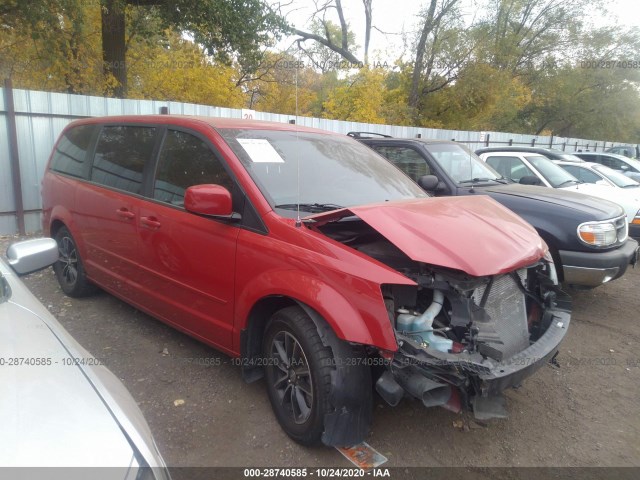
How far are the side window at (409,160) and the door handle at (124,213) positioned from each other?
130 inches

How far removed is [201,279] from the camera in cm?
312

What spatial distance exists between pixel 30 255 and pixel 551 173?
24.9 feet

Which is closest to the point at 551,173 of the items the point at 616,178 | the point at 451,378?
the point at 616,178

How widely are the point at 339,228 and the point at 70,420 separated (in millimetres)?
1752

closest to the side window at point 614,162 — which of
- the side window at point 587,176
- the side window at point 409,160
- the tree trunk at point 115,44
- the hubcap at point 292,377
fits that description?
the side window at point 587,176

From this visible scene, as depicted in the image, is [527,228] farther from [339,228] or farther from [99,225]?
[99,225]

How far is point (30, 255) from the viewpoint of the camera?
224 cm

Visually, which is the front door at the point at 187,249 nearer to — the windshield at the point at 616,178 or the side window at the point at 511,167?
the side window at the point at 511,167

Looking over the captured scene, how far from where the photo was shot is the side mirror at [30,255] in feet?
7.25

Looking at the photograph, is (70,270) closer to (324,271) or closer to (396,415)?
(324,271)

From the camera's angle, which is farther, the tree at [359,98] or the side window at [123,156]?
the tree at [359,98]

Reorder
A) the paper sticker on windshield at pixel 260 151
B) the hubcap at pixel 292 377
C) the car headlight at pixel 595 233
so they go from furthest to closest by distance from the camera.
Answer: the car headlight at pixel 595 233 < the paper sticker on windshield at pixel 260 151 < the hubcap at pixel 292 377

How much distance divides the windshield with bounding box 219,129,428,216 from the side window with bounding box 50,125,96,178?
2.07 m

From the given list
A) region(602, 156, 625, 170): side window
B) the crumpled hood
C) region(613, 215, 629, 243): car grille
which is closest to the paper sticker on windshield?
the crumpled hood
